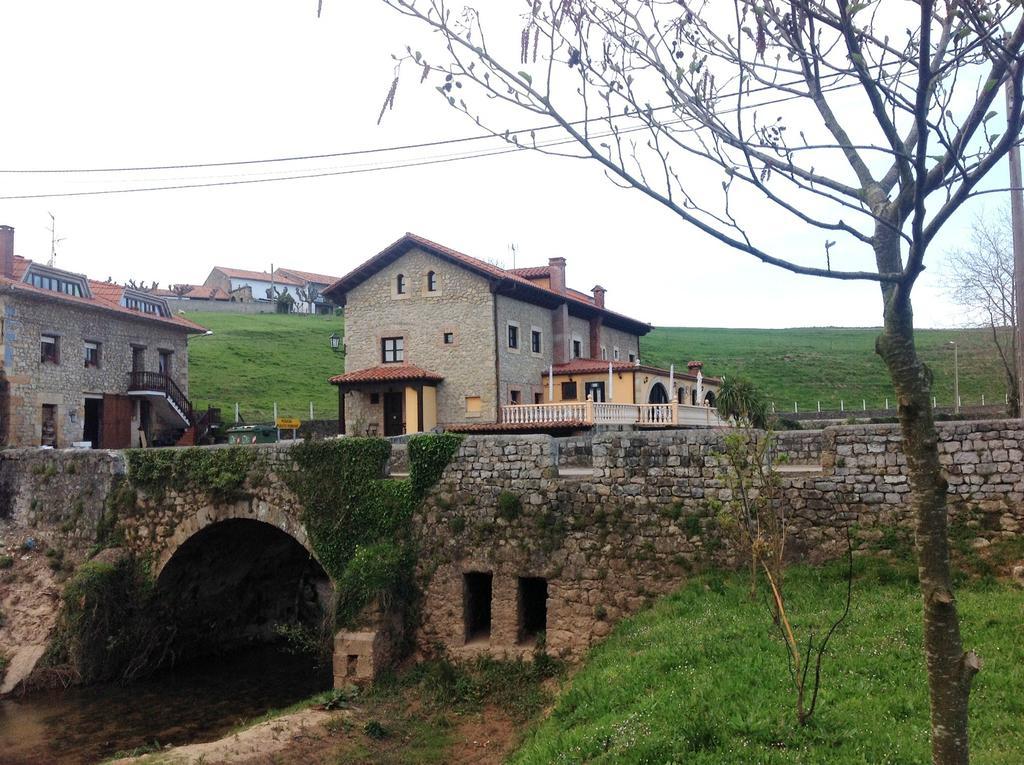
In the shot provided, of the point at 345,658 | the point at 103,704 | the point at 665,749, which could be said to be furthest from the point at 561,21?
the point at 103,704

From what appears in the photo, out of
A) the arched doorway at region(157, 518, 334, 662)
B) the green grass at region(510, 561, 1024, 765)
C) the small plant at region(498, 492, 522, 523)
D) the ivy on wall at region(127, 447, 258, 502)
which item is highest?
Result: the ivy on wall at region(127, 447, 258, 502)

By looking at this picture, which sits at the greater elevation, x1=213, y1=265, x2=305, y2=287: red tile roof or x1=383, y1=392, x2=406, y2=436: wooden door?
x1=213, y1=265, x2=305, y2=287: red tile roof

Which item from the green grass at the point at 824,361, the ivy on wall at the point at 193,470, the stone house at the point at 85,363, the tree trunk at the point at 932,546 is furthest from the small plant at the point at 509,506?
the green grass at the point at 824,361

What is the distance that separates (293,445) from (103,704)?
671 centimetres

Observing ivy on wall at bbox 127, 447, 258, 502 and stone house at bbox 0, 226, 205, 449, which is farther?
stone house at bbox 0, 226, 205, 449

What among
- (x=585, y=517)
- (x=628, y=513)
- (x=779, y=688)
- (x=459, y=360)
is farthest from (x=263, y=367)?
(x=779, y=688)

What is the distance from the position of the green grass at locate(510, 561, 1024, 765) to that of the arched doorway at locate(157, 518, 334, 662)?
858cm

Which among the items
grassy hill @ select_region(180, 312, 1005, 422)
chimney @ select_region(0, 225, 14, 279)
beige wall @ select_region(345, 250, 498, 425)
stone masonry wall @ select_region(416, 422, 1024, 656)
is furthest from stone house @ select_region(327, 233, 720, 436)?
stone masonry wall @ select_region(416, 422, 1024, 656)

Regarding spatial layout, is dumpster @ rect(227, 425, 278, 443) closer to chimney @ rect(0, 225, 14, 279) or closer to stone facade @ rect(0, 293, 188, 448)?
stone facade @ rect(0, 293, 188, 448)

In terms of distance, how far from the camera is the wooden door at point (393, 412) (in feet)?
107

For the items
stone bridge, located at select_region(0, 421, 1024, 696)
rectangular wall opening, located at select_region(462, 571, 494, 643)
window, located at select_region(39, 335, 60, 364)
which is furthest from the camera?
window, located at select_region(39, 335, 60, 364)

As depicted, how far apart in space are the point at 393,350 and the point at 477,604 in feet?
65.3

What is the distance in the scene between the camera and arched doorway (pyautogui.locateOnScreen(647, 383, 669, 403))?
37.5 m

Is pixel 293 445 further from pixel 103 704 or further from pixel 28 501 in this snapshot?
pixel 28 501
